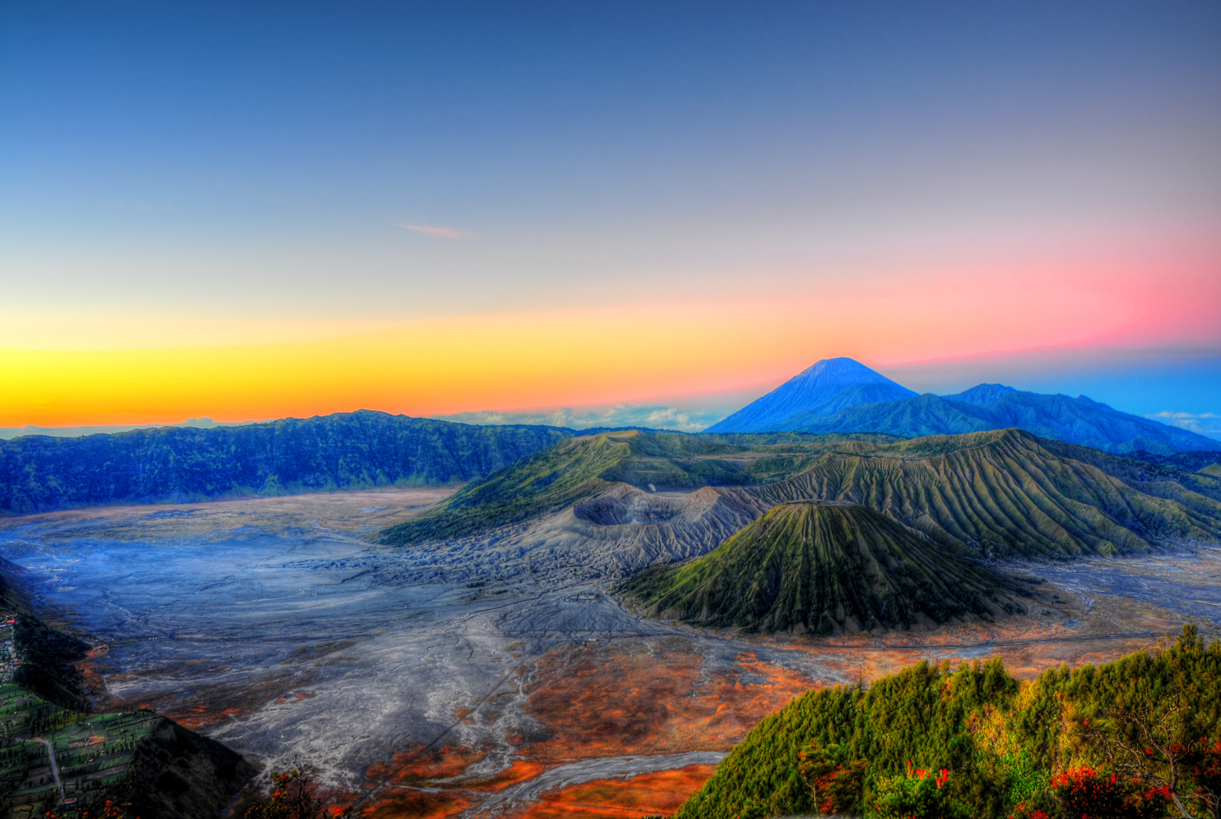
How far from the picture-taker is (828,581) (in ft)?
190

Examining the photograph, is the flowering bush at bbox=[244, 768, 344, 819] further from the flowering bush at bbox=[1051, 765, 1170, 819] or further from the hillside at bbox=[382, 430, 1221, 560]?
the hillside at bbox=[382, 430, 1221, 560]

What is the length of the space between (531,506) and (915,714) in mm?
96447

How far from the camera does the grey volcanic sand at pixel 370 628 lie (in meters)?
36.5

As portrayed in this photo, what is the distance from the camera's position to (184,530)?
12419 cm

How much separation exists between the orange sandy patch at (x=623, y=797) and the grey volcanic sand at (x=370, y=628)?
3.76ft

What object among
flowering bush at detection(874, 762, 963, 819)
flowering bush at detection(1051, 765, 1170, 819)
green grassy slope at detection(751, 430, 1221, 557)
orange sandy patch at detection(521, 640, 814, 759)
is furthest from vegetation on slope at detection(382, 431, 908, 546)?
flowering bush at detection(1051, 765, 1170, 819)

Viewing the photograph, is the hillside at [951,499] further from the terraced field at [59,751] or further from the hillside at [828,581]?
the terraced field at [59,751]

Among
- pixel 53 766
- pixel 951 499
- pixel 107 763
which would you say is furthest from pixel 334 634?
pixel 951 499

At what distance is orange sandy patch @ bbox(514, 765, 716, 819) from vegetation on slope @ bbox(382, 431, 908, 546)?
3129 inches

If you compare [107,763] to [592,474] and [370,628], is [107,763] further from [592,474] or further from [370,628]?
[592,474]

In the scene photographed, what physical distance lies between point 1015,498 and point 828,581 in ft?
197

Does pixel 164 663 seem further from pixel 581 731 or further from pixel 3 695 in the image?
pixel 581 731

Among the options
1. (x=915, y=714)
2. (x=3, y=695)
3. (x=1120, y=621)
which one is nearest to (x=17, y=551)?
(x=3, y=695)

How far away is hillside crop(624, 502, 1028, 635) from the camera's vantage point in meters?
55.4
